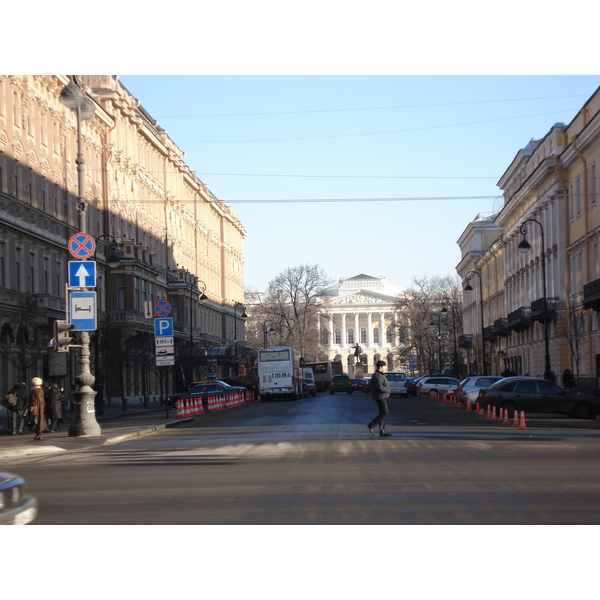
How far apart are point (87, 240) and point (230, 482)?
14140 mm

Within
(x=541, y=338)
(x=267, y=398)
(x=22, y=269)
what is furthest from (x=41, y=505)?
(x=541, y=338)

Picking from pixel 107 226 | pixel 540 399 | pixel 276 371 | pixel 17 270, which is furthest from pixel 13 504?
pixel 276 371

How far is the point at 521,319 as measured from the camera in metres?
69.1

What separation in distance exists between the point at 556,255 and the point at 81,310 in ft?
136

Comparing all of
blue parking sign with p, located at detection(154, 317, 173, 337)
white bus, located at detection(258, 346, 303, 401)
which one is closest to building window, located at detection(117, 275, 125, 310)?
white bus, located at detection(258, 346, 303, 401)

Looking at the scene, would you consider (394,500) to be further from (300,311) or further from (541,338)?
(300,311)

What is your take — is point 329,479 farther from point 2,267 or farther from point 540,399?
point 2,267

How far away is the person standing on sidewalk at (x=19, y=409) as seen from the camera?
99.2 feet

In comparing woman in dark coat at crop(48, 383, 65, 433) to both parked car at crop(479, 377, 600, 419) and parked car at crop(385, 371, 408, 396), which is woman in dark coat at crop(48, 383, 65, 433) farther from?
parked car at crop(385, 371, 408, 396)

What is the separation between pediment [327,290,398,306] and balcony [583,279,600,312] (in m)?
140

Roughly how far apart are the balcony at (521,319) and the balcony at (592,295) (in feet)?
56.1

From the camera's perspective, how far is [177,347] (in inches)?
2970

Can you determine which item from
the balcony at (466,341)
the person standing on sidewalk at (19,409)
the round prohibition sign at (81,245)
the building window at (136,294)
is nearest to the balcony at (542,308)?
the building window at (136,294)

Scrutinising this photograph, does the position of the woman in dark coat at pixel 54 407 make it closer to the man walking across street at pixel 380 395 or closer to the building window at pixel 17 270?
the man walking across street at pixel 380 395
